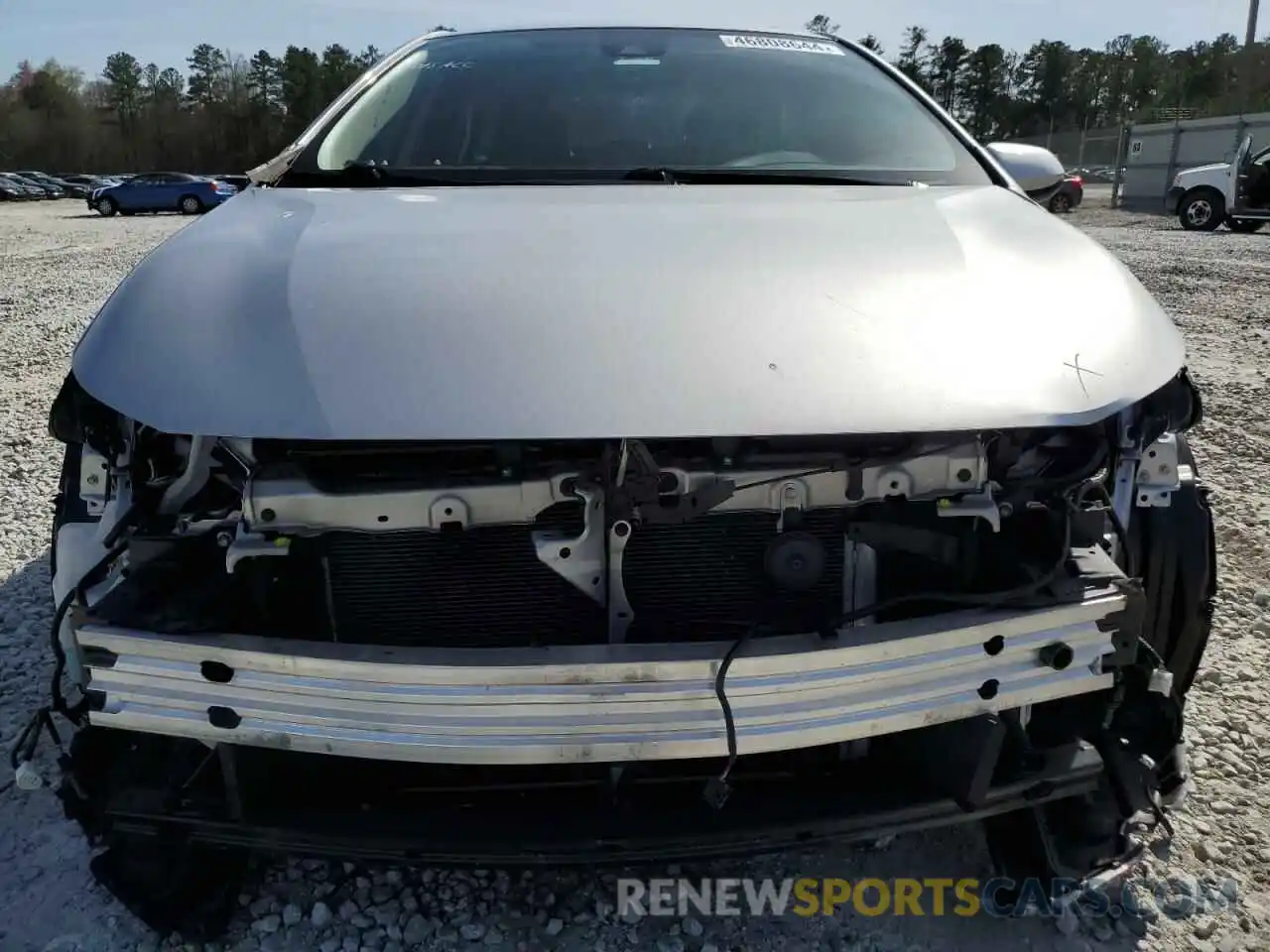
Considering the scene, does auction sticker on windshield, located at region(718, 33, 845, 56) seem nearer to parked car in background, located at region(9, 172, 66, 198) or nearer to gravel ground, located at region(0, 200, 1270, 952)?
gravel ground, located at region(0, 200, 1270, 952)

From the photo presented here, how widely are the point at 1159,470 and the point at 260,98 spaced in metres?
70.4

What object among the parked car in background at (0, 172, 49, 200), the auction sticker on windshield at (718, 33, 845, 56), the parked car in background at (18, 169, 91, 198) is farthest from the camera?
the parked car in background at (18, 169, 91, 198)

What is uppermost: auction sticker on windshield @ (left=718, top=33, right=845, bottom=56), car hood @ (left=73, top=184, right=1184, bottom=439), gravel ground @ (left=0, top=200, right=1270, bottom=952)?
auction sticker on windshield @ (left=718, top=33, right=845, bottom=56)

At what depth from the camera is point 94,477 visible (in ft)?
5.49

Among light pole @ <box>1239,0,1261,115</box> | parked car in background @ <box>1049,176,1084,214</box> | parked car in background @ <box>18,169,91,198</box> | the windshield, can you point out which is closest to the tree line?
parked car in background @ <box>18,169,91,198</box>

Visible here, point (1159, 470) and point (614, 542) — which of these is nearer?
point (614, 542)

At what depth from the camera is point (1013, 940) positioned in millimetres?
1844

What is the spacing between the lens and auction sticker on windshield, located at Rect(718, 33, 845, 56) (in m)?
2.91

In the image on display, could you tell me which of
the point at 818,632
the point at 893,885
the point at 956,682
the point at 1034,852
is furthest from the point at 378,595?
the point at 1034,852

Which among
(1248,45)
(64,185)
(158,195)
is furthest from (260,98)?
(1248,45)

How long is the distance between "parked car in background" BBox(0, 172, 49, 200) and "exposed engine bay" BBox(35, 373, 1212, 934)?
157ft

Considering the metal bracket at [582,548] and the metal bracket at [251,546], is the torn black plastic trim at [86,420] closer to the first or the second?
the metal bracket at [251,546]

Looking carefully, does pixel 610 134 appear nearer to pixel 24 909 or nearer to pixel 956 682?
pixel 956 682

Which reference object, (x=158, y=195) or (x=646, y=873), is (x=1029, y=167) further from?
(x=158, y=195)
